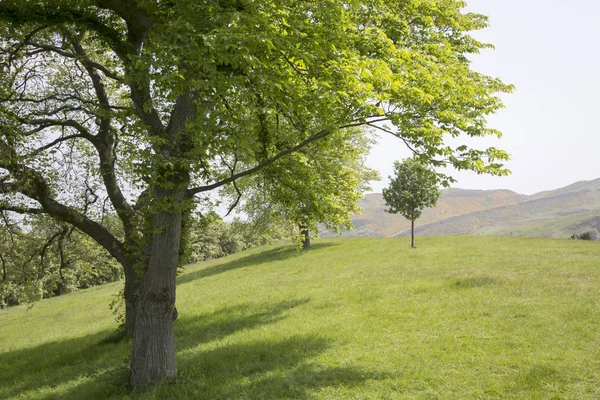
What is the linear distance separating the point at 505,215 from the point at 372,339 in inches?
5580

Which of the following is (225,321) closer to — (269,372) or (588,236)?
(269,372)

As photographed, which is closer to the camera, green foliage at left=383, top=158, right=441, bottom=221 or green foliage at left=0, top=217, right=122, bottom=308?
green foliage at left=0, top=217, right=122, bottom=308

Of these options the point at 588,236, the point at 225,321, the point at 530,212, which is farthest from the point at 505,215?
the point at 225,321

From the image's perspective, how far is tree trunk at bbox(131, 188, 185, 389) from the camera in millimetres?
10281

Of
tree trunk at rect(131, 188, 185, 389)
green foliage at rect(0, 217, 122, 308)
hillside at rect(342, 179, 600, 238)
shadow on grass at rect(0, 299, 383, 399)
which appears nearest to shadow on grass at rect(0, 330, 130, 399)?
shadow on grass at rect(0, 299, 383, 399)

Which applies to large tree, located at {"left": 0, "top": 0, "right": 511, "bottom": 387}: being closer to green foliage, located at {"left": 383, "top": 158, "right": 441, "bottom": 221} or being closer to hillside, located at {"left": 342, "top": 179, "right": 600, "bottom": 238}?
green foliage, located at {"left": 383, "top": 158, "right": 441, "bottom": 221}

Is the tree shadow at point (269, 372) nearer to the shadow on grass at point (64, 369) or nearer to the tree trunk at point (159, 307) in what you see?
the tree trunk at point (159, 307)

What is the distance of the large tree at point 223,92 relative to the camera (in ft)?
28.4

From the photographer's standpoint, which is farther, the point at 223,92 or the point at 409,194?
the point at 409,194

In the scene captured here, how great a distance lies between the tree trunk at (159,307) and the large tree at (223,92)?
0.03 metres

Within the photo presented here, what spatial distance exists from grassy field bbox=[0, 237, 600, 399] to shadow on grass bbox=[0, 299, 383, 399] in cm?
6

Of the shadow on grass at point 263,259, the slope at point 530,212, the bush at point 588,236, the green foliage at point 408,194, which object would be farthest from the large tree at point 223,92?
the slope at point 530,212

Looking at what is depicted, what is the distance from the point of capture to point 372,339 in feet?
42.8

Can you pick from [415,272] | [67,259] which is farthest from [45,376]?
[415,272]
